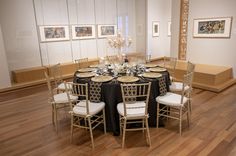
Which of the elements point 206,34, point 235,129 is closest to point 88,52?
point 206,34

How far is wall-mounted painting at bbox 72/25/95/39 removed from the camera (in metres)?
7.52

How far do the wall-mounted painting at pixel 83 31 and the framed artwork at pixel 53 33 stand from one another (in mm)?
299

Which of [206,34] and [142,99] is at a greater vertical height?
[206,34]

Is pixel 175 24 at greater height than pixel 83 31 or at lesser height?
greater

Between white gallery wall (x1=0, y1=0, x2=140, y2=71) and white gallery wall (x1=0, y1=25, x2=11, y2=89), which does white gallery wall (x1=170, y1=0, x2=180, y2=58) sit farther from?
white gallery wall (x1=0, y1=25, x2=11, y2=89)

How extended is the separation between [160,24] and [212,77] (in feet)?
17.4

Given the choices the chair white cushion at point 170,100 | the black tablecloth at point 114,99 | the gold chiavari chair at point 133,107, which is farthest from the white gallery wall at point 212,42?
the gold chiavari chair at point 133,107

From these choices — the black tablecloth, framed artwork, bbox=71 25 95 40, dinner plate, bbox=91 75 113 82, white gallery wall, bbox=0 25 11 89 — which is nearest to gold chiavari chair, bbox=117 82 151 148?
the black tablecloth

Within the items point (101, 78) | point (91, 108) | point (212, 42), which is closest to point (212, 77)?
point (212, 42)

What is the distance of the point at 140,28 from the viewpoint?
9555 millimetres

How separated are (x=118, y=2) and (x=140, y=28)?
5.44 ft

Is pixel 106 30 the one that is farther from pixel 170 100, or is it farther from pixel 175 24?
pixel 170 100

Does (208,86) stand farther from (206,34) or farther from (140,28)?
(140,28)

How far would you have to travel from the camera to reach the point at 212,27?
5.96 meters
